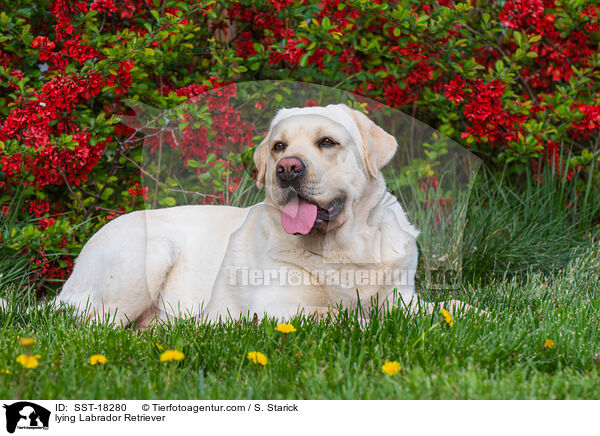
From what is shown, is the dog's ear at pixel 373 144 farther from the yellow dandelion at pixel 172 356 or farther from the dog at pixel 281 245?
the yellow dandelion at pixel 172 356

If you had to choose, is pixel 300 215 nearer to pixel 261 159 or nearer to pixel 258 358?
Result: pixel 261 159

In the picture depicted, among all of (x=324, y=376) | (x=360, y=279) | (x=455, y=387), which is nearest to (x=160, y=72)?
(x=360, y=279)

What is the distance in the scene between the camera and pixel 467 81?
13.3 feet

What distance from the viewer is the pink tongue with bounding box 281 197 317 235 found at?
2.47 meters

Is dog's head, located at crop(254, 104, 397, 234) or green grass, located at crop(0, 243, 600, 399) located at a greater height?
dog's head, located at crop(254, 104, 397, 234)

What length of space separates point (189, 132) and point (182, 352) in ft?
4.26

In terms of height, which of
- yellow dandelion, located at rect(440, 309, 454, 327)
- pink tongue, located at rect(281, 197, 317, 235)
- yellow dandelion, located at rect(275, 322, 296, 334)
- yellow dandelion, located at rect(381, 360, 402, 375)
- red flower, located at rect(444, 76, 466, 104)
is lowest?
yellow dandelion, located at rect(275, 322, 296, 334)

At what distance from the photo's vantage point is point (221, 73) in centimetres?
376

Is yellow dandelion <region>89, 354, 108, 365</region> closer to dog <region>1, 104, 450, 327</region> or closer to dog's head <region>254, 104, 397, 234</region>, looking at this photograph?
dog <region>1, 104, 450, 327</region>

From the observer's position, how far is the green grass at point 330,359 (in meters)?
Answer: 1.85

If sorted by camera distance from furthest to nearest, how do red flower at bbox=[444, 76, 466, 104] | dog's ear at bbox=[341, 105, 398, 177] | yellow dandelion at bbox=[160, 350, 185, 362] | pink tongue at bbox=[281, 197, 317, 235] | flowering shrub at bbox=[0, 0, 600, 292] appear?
red flower at bbox=[444, 76, 466, 104] → flowering shrub at bbox=[0, 0, 600, 292] → dog's ear at bbox=[341, 105, 398, 177] → pink tongue at bbox=[281, 197, 317, 235] → yellow dandelion at bbox=[160, 350, 185, 362]
